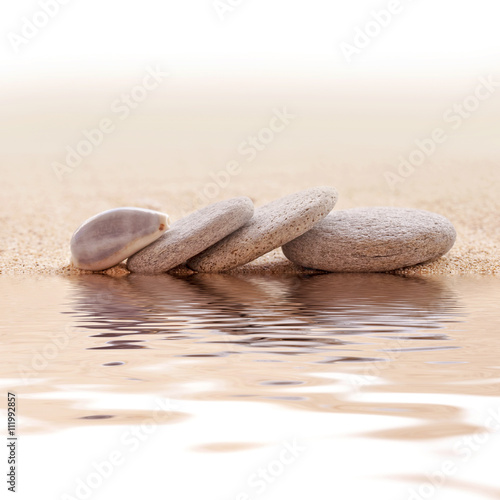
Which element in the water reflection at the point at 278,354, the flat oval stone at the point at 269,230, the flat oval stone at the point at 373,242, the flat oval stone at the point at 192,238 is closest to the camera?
the water reflection at the point at 278,354

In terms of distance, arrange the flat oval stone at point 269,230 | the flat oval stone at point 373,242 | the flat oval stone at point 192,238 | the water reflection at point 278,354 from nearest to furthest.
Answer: the water reflection at point 278,354
the flat oval stone at point 269,230
the flat oval stone at point 192,238
the flat oval stone at point 373,242

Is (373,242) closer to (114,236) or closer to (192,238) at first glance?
(192,238)

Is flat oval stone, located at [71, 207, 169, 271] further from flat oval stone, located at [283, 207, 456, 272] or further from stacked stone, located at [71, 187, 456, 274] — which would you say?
flat oval stone, located at [283, 207, 456, 272]

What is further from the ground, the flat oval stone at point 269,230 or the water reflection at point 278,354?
the flat oval stone at point 269,230

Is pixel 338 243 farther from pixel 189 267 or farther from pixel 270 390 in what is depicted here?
pixel 270 390

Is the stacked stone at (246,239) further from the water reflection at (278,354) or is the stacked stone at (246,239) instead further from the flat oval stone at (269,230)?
the water reflection at (278,354)

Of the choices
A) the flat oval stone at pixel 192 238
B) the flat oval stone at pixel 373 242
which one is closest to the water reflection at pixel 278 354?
the flat oval stone at pixel 192 238
